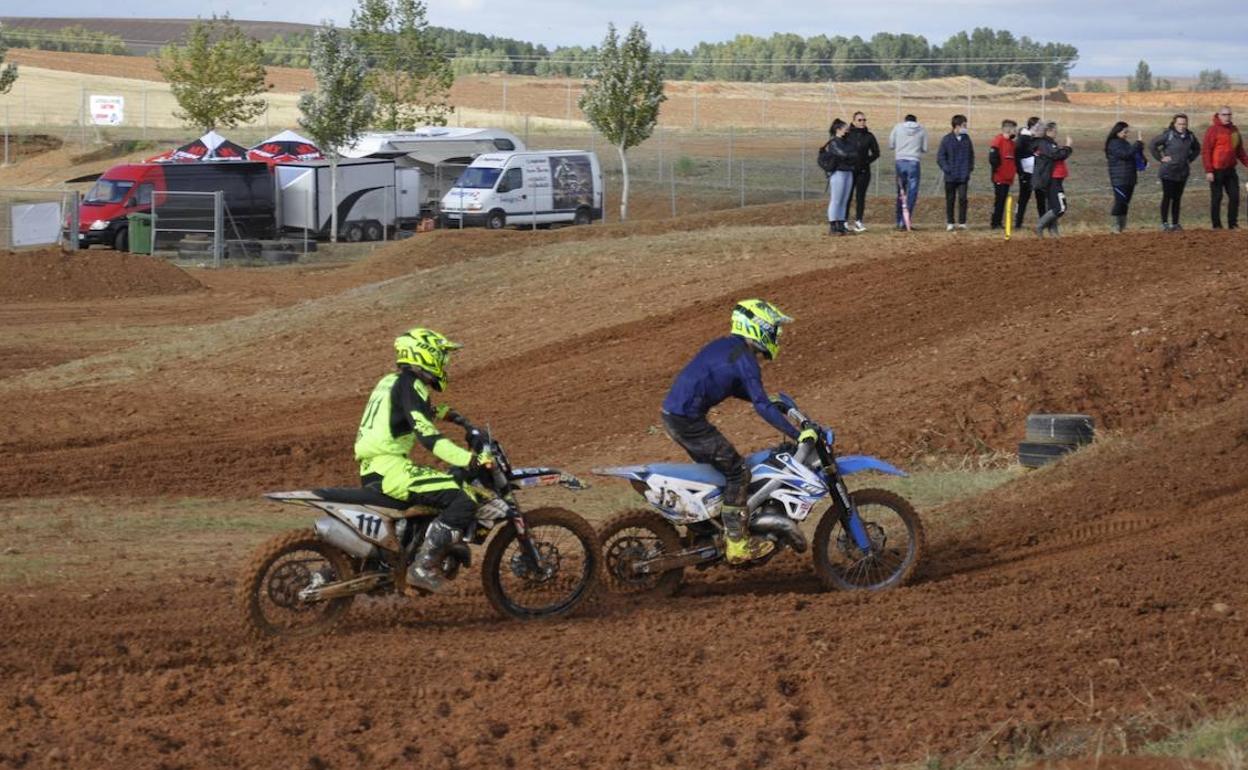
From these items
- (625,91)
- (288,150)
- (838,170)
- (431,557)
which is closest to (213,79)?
(288,150)

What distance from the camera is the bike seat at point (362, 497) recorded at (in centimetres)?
862

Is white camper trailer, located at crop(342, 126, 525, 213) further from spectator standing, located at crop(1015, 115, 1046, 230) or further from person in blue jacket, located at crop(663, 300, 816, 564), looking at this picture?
person in blue jacket, located at crop(663, 300, 816, 564)

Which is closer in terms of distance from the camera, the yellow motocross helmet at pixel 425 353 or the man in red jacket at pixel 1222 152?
the yellow motocross helmet at pixel 425 353

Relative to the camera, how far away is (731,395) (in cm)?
952

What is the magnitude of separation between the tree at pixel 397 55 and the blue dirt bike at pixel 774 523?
40.7 m

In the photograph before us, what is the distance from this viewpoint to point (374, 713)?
7328 mm

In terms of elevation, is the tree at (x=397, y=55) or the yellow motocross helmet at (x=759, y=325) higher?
the tree at (x=397, y=55)

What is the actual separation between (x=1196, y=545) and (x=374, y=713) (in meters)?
5.57

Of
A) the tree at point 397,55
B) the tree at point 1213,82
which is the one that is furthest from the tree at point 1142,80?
the tree at point 397,55

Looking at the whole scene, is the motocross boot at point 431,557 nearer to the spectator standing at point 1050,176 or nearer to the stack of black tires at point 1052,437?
the stack of black tires at point 1052,437

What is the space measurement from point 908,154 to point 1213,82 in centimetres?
7932

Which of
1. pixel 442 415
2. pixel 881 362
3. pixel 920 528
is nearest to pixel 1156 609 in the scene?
pixel 920 528

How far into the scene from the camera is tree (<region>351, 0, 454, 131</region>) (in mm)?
49281

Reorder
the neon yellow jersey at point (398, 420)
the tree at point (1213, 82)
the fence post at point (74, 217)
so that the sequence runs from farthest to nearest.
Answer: the tree at point (1213, 82) → the fence post at point (74, 217) → the neon yellow jersey at point (398, 420)
